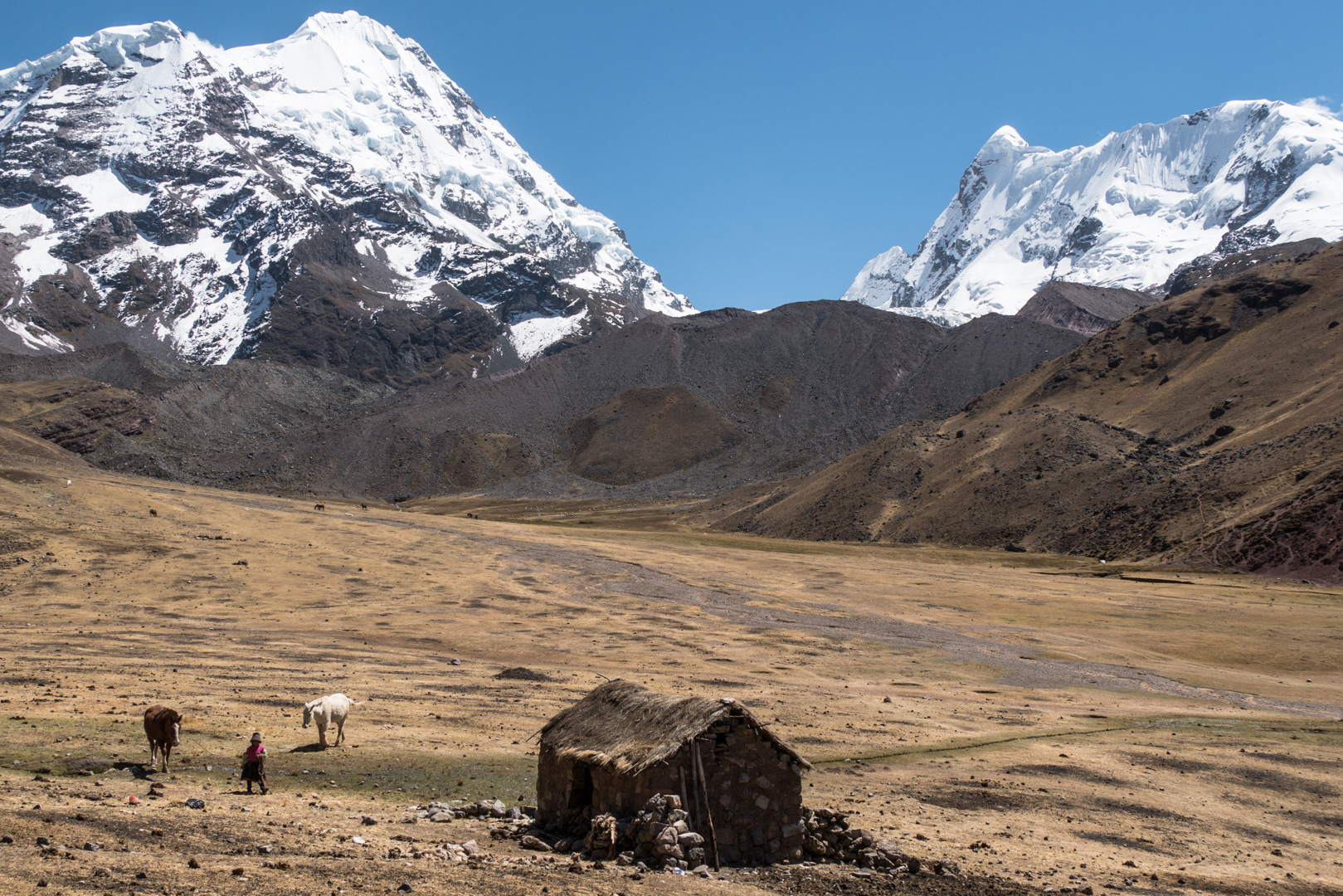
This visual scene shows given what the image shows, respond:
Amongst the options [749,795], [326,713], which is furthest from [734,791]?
[326,713]

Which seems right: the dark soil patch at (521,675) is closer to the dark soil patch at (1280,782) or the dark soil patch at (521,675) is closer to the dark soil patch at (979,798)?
the dark soil patch at (979,798)

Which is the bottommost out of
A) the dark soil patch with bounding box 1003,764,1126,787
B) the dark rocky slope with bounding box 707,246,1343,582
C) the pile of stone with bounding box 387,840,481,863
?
the dark soil patch with bounding box 1003,764,1126,787

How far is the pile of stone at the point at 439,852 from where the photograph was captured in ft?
56.7

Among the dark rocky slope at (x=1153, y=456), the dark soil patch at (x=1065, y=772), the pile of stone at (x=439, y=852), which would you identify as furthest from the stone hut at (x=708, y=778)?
the dark rocky slope at (x=1153, y=456)

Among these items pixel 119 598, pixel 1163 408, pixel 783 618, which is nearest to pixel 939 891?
pixel 783 618

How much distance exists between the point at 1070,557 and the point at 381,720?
9896cm

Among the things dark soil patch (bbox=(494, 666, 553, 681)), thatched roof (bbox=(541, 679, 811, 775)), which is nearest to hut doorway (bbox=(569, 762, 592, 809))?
thatched roof (bbox=(541, 679, 811, 775))

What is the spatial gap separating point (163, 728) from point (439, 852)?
28.3 feet

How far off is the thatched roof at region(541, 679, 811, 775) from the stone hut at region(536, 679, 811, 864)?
3cm

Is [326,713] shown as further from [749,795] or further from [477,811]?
[749,795]

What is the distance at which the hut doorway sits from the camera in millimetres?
20750

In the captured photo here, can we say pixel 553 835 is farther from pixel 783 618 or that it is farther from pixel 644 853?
pixel 783 618

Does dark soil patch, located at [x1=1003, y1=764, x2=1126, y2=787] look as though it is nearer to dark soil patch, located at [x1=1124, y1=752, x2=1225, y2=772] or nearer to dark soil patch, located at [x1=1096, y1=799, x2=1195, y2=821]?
dark soil patch, located at [x1=1096, y1=799, x2=1195, y2=821]

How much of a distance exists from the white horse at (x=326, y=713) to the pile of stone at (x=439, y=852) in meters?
9.83
